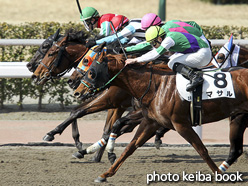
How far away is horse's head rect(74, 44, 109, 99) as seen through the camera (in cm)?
595

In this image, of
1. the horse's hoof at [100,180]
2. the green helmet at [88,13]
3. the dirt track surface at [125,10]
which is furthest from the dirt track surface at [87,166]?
the dirt track surface at [125,10]

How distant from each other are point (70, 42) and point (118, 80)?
155cm

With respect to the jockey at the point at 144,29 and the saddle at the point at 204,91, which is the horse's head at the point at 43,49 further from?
the saddle at the point at 204,91

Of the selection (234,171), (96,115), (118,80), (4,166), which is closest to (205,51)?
(118,80)

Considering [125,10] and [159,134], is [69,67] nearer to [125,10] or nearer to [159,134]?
[159,134]

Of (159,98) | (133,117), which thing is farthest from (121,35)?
(159,98)

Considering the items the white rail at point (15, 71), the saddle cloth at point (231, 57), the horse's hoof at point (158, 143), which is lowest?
the horse's hoof at point (158, 143)

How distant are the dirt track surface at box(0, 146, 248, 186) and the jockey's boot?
1.10m

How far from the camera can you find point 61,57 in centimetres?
730

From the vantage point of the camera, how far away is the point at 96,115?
35.1 ft

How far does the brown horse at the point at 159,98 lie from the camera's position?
6.02m

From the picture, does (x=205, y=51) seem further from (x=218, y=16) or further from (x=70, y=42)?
(x=218, y=16)

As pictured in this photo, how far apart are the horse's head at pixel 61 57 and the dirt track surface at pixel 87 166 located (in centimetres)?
112

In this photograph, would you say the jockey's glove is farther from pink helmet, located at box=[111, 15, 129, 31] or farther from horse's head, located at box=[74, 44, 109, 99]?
horse's head, located at box=[74, 44, 109, 99]
